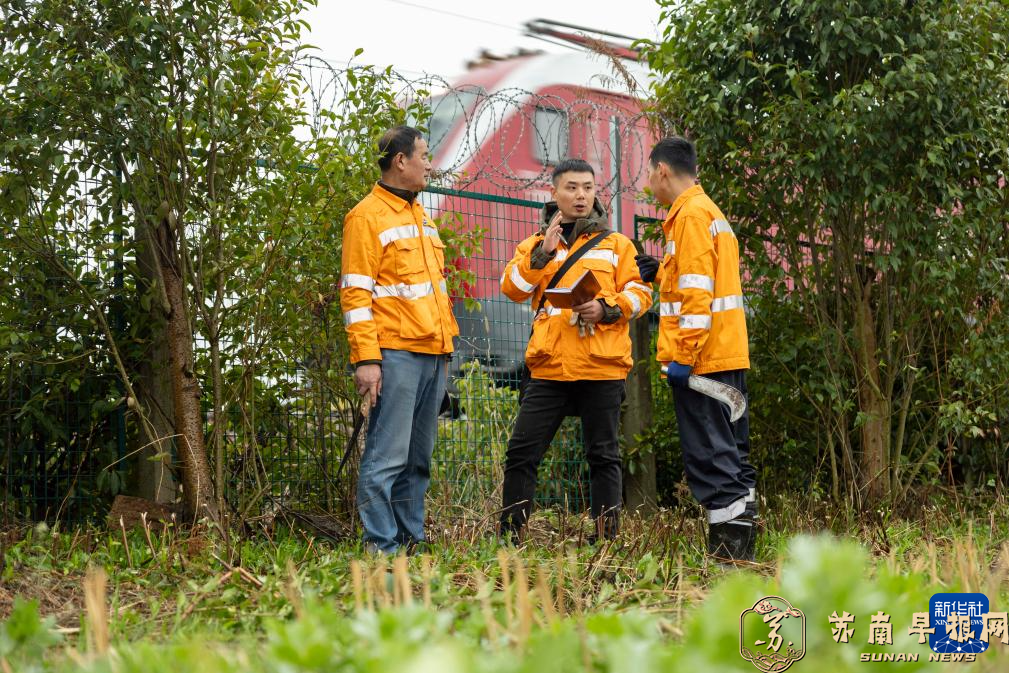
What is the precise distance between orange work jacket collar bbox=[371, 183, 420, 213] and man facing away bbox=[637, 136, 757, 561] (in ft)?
3.93

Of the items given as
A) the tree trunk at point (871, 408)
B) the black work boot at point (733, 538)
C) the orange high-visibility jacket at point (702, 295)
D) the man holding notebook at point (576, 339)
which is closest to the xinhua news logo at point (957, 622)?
the black work boot at point (733, 538)

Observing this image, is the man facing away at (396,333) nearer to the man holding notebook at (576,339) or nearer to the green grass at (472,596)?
the green grass at (472,596)

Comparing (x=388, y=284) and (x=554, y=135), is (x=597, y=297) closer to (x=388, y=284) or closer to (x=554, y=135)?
(x=388, y=284)

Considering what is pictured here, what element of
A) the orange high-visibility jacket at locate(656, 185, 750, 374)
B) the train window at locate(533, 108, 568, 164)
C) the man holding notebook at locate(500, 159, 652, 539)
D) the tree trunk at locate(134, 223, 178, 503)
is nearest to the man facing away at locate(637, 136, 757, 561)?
the orange high-visibility jacket at locate(656, 185, 750, 374)

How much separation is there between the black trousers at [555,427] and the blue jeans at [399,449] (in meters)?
0.40

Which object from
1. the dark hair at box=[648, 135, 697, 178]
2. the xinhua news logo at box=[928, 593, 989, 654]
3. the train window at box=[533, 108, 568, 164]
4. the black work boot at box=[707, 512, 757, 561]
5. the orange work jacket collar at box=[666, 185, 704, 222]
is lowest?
the black work boot at box=[707, 512, 757, 561]

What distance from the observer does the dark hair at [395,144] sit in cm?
461

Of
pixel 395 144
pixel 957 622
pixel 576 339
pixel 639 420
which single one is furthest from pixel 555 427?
pixel 957 622

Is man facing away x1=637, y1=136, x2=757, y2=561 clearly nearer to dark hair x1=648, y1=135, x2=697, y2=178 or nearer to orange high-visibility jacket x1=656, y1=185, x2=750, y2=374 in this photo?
orange high-visibility jacket x1=656, y1=185, x2=750, y2=374

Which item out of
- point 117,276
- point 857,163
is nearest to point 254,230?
point 117,276

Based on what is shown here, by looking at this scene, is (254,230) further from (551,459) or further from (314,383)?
(551,459)

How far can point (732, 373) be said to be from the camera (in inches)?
171

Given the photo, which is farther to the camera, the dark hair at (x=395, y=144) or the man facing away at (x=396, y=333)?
the dark hair at (x=395, y=144)

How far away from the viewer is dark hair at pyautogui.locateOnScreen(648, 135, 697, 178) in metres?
4.61
